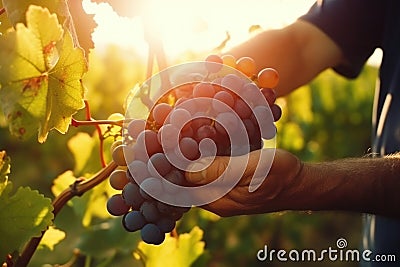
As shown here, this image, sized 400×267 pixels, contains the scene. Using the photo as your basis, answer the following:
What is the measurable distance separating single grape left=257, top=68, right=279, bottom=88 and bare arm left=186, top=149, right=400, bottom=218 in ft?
0.28

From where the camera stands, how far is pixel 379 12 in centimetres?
180

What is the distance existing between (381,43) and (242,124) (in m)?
1.14

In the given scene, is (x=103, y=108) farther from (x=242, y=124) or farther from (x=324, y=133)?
(x=242, y=124)

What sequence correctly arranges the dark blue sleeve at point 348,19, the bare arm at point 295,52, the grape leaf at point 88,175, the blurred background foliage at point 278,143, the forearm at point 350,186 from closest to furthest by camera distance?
the forearm at point 350,186, the grape leaf at point 88,175, the bare arm at point 295,52, the dark blue sleeve at point 348,19, the blurred background foliage at point 278,143

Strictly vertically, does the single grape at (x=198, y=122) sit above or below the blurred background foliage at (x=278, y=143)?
below

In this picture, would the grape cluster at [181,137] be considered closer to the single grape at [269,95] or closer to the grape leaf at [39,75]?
the single grape at [269,95]

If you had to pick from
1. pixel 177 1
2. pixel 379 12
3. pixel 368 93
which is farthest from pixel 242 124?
pixel 368 93

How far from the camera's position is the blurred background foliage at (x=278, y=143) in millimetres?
4211

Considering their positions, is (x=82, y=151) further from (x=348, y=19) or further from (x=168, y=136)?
(x=348, y=19)

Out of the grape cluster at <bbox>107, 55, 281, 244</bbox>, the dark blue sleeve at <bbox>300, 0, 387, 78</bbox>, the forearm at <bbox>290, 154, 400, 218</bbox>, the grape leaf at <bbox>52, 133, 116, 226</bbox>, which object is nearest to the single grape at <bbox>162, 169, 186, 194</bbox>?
the grape cluster at <bbox>107, 55, 281, 244</bbox>

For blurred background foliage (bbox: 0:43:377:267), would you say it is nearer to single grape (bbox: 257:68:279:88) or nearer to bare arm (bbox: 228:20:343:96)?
bare arm (bbox: 228:20:343:96)

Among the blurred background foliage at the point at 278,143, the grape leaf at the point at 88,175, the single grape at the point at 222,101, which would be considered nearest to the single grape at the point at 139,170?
the single grape at the point at 222,101

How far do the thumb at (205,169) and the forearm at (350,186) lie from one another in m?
0.18

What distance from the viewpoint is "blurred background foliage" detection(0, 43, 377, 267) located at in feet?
13.8
